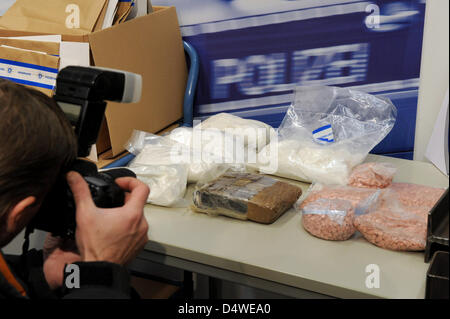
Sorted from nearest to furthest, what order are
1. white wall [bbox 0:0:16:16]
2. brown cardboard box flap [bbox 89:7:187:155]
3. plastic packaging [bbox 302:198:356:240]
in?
plastic packaging [bbox 302:198:356:240] → brown cardboard box flap [bbox 89:7:187:155] → white wall [bbox 0:0:16:16]

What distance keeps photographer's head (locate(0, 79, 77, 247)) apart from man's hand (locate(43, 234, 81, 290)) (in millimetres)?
187

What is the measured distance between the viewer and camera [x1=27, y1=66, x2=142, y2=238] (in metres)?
1.02

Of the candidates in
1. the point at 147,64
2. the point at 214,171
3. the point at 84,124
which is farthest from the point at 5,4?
the point at 84,124

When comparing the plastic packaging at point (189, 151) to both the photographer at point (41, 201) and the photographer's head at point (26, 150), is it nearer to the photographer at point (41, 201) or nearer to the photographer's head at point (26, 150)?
the photographer at point (41, 201)

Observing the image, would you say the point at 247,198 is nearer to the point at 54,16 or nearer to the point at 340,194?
Answer: the point at 340,194

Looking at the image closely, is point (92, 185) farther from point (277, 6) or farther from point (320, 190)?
point (277, 6)

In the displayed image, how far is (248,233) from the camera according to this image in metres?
1.30

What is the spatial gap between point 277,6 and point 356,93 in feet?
1.31

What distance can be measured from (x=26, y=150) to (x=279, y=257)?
0.59 meters

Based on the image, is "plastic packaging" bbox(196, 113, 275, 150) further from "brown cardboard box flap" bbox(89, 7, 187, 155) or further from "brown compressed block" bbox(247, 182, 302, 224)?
"brown compressed block" bbox(247, 182, 302, 224)

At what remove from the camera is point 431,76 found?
1685 mm

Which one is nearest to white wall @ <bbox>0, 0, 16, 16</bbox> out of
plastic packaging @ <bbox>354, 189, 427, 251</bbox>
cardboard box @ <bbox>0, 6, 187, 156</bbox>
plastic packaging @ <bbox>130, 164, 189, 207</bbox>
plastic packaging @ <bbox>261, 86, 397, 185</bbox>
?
cardboard box @ <bbox>0, 6, 187, 156</bbox>

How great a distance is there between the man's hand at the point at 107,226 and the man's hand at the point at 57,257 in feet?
0.43
